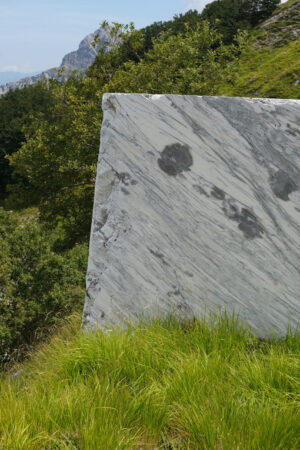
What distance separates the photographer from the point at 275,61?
4500 centimetres

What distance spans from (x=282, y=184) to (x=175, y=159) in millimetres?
1065

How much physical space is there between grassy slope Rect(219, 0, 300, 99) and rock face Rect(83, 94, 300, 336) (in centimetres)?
3212

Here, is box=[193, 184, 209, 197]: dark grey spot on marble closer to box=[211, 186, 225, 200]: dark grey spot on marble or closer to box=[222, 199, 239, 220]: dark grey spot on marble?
box=[211, 186, 225, 200]: dark grey spot on marble

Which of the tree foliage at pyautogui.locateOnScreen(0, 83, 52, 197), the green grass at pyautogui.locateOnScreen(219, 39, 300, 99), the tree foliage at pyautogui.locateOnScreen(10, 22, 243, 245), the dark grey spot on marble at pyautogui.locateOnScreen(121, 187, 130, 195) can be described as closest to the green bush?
the tree foliage at pyautogui.locateOnScreen(10, 22, 243, 245)

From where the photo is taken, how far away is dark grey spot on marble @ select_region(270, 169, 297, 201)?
3.45 metres

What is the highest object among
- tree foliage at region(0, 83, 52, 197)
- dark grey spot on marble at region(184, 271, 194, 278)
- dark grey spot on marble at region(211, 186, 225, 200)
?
tree foliage at region(0, 83, 52, 197)

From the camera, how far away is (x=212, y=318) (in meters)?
3.23

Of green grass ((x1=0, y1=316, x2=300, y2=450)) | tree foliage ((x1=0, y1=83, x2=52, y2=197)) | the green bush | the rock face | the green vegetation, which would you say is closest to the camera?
green grass ((x1=0, y1=316, x2=300, y2=450))

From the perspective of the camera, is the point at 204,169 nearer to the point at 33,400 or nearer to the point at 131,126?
the point at 131,126

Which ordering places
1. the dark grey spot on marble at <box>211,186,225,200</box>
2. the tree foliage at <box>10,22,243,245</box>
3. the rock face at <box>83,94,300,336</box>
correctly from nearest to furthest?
the rock face at <box>83,94,300,336</box> < the dark grey spot on marble at <box>211,186,225,200</box> < the tree foliage at <box>10,22,243,245</box>

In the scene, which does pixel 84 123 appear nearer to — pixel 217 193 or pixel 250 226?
pixel 217 193

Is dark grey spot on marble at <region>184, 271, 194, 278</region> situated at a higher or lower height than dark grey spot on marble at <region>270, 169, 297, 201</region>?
lower

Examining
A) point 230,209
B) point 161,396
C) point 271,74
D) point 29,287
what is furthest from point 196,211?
point 271,74

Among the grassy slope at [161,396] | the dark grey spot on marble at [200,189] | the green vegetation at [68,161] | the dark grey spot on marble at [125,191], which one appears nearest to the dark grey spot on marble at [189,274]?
the grassy slope at [161,396]
